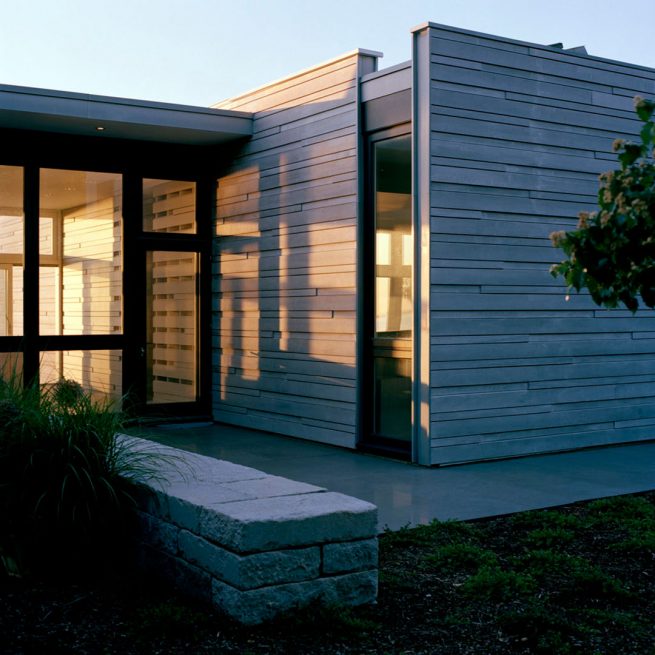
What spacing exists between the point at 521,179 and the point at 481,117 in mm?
632

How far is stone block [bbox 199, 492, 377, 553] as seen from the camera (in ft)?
11.5

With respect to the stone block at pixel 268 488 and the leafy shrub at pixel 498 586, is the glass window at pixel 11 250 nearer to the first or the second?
the stone block at pixel 268 488

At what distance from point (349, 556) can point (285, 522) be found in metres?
0.35

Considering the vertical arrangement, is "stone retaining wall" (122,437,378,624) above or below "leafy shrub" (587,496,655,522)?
above

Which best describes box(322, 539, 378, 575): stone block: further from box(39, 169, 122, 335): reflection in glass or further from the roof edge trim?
box(39, 169, 122, 335): reflection in glass

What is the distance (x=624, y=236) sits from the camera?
291cm

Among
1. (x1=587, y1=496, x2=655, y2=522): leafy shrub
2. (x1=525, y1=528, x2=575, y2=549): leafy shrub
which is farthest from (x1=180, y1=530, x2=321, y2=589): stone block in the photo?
(x1=587, y1=496, x2=655, y2=522): leafy shrub

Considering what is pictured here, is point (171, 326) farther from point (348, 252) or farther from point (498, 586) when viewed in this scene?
point (498, 586)

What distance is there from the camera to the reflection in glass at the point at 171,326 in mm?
9859

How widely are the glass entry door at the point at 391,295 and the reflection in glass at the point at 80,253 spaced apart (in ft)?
10.1

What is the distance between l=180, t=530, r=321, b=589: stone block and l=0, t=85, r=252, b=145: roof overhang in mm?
5800

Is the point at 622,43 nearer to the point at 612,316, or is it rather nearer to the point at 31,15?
the point at 612,316

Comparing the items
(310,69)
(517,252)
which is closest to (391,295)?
(517,252)

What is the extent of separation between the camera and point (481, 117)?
7488mm
